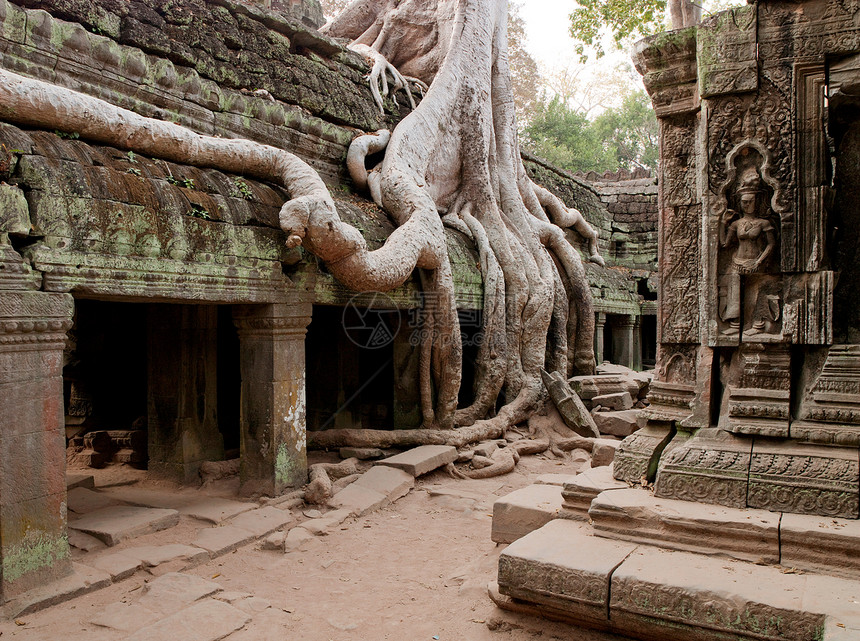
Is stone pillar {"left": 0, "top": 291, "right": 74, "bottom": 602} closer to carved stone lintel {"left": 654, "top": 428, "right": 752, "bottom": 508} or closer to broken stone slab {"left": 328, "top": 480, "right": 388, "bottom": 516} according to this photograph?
broken stone slab {"left": 328, "top": 480, "right": 388, "bottom": 516}

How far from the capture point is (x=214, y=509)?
474 cm

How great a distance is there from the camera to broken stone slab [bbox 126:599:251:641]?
2998mm

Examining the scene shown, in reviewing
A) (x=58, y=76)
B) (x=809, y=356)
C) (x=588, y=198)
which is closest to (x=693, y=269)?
(x=809, y=356)

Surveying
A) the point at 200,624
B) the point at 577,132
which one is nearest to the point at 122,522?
the point at 200,624

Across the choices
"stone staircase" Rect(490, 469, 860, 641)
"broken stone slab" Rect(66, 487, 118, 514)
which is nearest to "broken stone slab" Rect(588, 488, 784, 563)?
"stone staircase" Rect(490, 469, 860, 641)

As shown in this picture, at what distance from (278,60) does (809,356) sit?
5386 mm

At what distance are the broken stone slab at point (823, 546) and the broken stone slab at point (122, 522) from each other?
12.4 ft

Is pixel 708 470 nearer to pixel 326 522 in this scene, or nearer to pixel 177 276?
pixel 326 522

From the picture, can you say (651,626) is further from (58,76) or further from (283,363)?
(58,76)

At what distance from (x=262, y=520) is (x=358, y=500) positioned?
834 mm

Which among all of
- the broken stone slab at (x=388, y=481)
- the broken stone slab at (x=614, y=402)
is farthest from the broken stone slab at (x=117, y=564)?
the broken stone slab at (x=614, y=402)

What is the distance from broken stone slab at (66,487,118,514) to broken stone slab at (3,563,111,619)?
102 cm

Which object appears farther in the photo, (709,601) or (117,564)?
(117,564)

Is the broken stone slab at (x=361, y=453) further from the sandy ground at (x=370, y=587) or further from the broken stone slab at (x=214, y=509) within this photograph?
the broken stone slab at (x=214, y=509)
